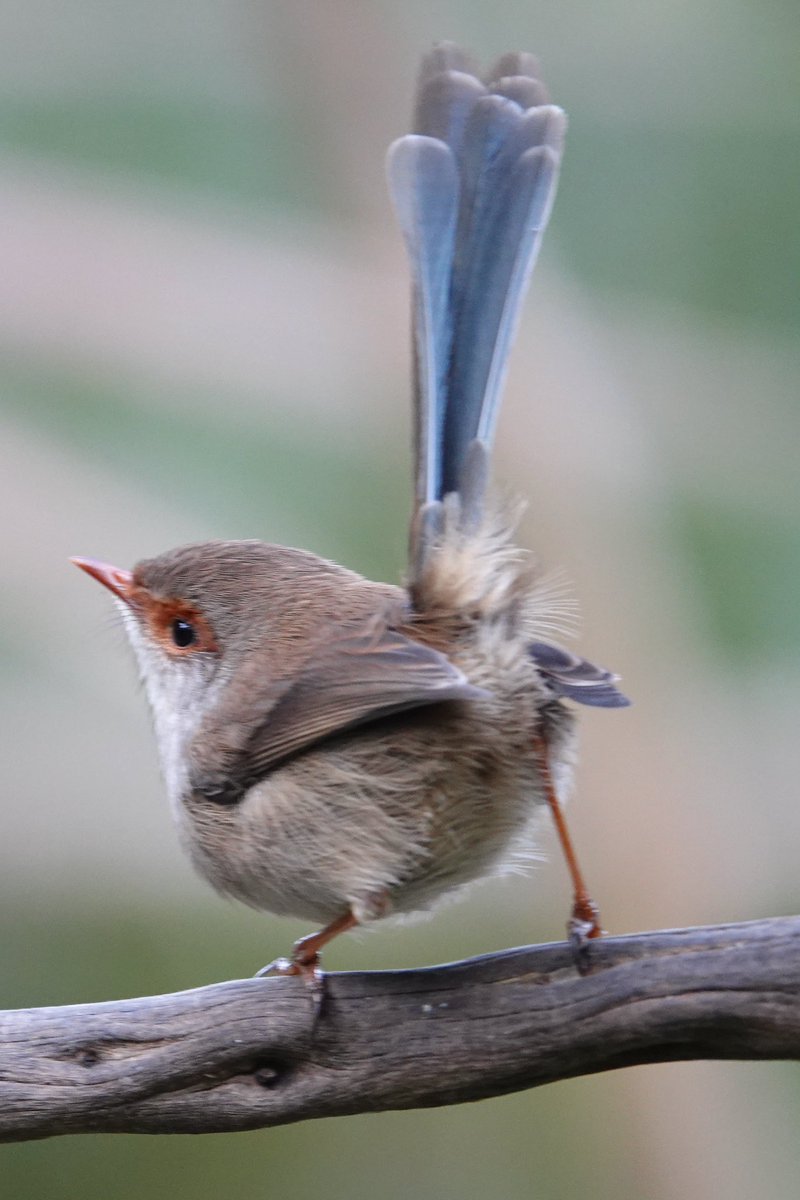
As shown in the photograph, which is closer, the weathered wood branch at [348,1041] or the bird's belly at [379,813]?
the weathered wood branch at [348,1041]

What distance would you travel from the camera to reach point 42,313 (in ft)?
12.3

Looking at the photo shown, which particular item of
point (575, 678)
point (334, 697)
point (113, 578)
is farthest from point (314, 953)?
point (113, 578)

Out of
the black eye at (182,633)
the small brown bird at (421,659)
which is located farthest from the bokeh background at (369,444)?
the small brown bird at (421,659)

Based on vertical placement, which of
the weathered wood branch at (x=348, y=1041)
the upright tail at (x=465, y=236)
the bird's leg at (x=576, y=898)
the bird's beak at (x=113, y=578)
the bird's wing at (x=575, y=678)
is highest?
the upright tail at (x=465, y=236)

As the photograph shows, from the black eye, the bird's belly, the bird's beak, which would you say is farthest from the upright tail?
the bird's beak

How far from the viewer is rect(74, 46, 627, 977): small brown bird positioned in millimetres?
1929

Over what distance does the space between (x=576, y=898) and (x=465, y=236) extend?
109 centimetres

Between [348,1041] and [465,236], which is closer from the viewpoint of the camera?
[348,1041]

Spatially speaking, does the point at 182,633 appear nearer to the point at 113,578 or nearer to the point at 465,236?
the point at 113,578

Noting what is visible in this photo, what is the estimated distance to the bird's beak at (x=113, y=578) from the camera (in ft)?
7.71

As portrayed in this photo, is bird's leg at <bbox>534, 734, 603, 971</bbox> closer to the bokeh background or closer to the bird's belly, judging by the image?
the bird's belly

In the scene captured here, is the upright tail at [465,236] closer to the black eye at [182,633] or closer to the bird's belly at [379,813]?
the bird's belly at [379,813]

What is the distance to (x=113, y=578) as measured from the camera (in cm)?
238

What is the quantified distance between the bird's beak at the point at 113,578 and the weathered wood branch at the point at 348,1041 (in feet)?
A: 2.45
